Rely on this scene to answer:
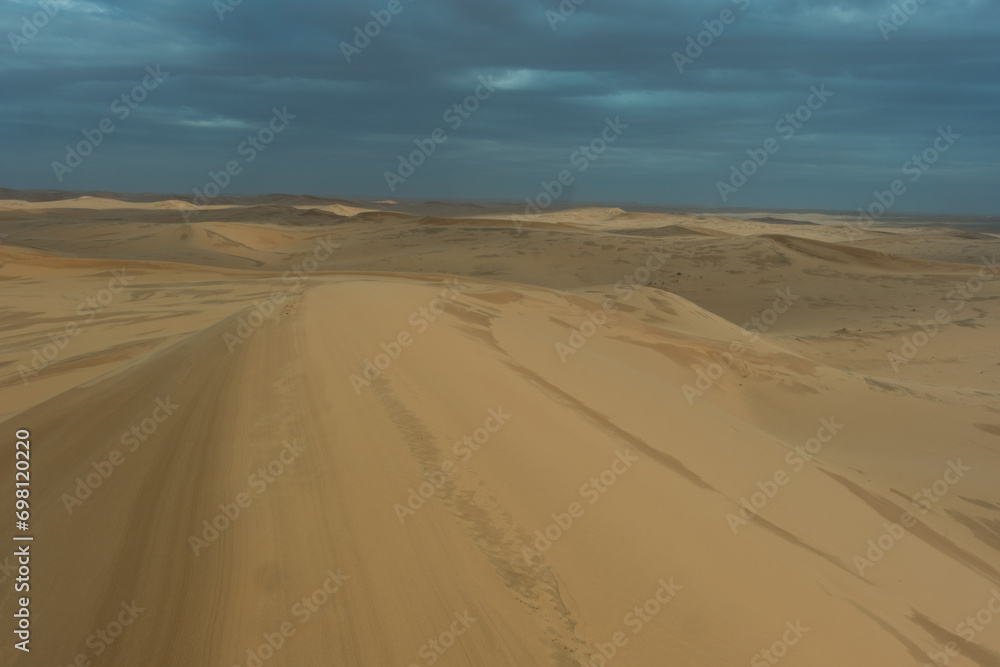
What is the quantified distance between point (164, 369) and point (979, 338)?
14545mm

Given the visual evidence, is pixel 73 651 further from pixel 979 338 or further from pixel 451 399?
pixel 979 338

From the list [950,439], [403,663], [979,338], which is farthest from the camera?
[979,338]

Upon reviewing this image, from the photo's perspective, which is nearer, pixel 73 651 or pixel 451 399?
pixel 73 651

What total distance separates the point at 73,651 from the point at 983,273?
24.0 metres

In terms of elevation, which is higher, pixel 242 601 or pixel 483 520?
pixel 483 520

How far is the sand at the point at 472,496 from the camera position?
2.06 meters

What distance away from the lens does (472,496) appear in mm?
2656

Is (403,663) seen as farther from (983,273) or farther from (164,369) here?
(983,273)

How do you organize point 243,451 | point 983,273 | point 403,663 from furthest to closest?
point 983,273, point 243,451, point 403,663

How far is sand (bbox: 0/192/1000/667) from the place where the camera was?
206 centimetres

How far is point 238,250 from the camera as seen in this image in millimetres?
23453

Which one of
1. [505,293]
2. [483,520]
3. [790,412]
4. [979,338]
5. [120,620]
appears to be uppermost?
[979,338]

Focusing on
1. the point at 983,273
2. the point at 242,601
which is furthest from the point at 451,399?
the point at 983,273

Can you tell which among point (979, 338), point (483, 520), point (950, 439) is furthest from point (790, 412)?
point (979, 338)
